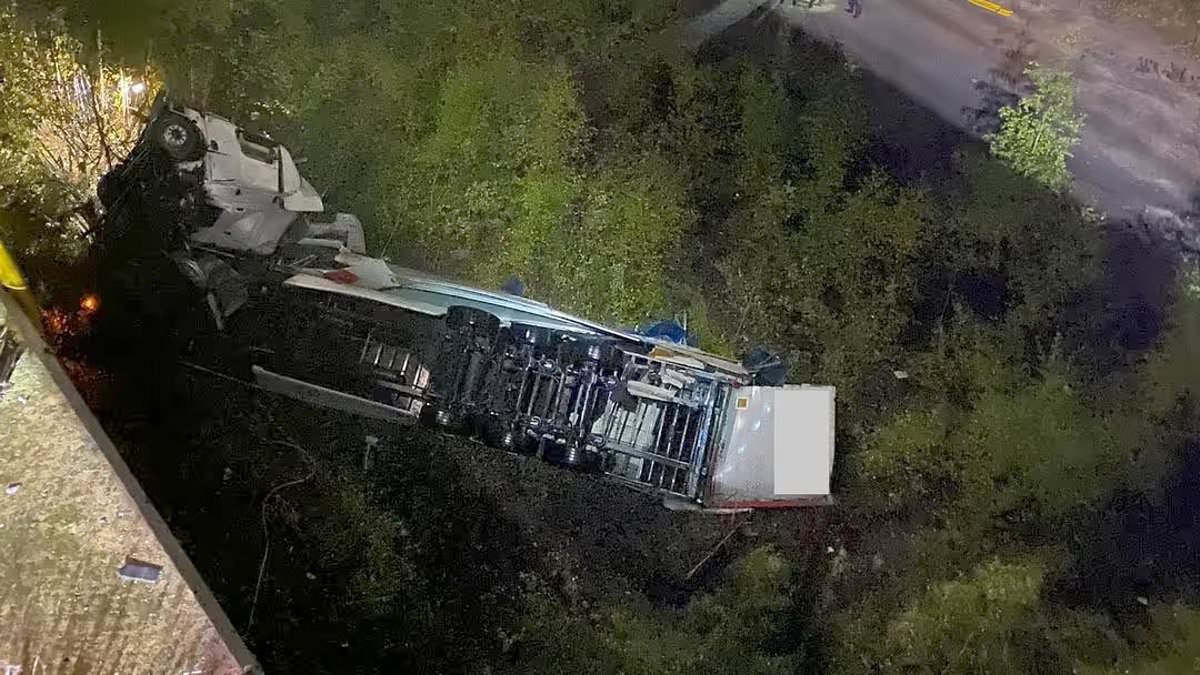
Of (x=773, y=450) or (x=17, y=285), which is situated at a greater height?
(x=17, y=285)

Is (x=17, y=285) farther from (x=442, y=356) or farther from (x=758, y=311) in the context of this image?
(x=758, y=311)

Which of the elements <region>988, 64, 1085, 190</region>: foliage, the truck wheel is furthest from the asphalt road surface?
the truck wheel

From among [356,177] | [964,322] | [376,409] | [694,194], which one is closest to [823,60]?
[694,194]

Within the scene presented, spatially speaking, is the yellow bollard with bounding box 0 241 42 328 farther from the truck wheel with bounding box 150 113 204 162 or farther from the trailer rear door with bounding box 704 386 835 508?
the trailer rear door with bounding box 704 386 835 508

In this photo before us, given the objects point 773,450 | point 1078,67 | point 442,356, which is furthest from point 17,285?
point 1078,67

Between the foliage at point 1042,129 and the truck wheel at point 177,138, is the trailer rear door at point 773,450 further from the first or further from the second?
the truck wheel at point 177,138

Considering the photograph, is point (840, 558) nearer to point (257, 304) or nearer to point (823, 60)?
point (823, 60)
